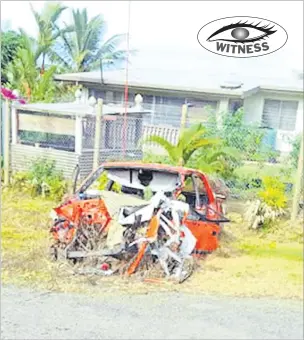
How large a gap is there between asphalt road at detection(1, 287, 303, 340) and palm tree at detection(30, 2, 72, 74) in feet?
2.06

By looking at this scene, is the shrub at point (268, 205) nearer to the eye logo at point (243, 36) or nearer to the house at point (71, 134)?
the house at point (71, 134)

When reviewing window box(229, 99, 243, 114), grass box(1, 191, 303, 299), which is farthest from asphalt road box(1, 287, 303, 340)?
window box(229, 99, 243, 114)

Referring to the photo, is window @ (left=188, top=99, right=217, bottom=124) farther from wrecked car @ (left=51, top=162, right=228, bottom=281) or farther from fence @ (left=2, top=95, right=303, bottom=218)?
wrecked car @ (left=51, top=162, right=228, bottom=281)

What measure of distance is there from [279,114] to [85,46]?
1.79 ft

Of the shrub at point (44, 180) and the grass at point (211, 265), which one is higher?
the shrub at point (44, 180)

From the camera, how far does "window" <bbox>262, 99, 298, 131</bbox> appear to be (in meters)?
1.32

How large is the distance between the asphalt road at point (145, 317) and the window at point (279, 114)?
1.70ft

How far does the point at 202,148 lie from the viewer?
1.29 metres

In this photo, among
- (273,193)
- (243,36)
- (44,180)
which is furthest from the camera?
(44,180)

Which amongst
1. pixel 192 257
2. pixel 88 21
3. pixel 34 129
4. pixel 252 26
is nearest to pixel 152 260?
pixel 192 257

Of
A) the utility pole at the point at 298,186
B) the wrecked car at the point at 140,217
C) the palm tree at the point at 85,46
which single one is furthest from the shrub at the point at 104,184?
the utility pole at the point at 298,186

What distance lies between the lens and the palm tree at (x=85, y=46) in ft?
3.48

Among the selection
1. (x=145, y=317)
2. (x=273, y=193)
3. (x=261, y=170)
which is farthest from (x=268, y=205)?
(x=145, y=317)

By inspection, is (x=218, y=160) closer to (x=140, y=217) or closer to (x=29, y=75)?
(x=140, y=217)
